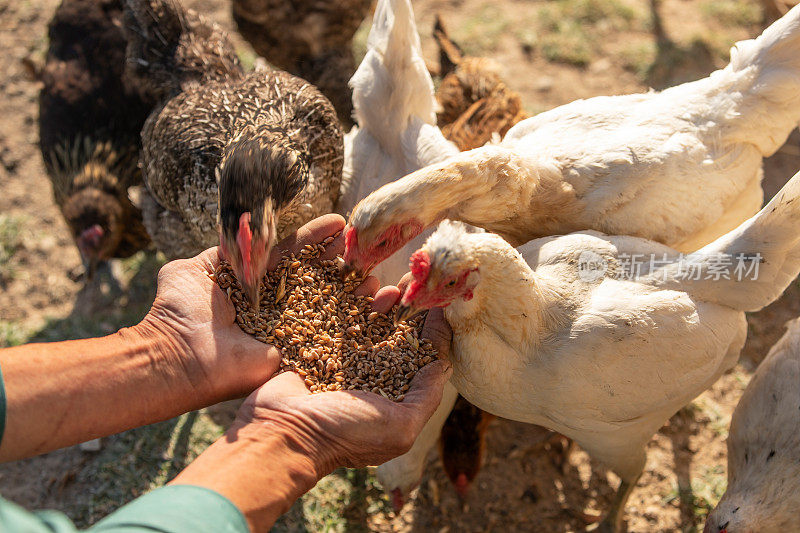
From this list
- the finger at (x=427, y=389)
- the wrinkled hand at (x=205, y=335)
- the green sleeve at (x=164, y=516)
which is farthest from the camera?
the wrinkled hand at (x=205, y=335)

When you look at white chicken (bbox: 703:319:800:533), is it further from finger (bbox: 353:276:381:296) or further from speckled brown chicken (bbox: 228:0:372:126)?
speckled brown chicken (bbox: 228:0:372:126)

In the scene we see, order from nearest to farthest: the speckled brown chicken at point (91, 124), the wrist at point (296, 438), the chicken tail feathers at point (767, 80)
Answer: the wrist at point (296, 438)
the chicken tail feathers at point (767, 80)
the speckled brown chicken at point (91, 124)

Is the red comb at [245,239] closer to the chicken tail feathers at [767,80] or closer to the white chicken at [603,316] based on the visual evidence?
the white chicken at [603,316]

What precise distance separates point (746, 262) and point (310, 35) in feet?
11.0

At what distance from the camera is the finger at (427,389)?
233cm

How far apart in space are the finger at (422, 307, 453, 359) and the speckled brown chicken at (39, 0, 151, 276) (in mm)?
2496

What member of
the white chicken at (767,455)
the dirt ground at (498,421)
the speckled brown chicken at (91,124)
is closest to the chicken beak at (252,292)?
the dirt ground at (498,421)

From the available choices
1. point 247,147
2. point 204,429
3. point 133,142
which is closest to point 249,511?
point 247,147

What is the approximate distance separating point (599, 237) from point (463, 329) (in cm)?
80

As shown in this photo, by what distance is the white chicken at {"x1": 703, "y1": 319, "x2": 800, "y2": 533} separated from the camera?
8.45 ft

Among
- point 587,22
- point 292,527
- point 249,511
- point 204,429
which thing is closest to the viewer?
point 249,511

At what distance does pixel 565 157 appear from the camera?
2.82m

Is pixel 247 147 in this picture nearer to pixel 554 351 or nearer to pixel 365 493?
pixel 554 351

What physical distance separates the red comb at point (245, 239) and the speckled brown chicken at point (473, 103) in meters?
1.63
